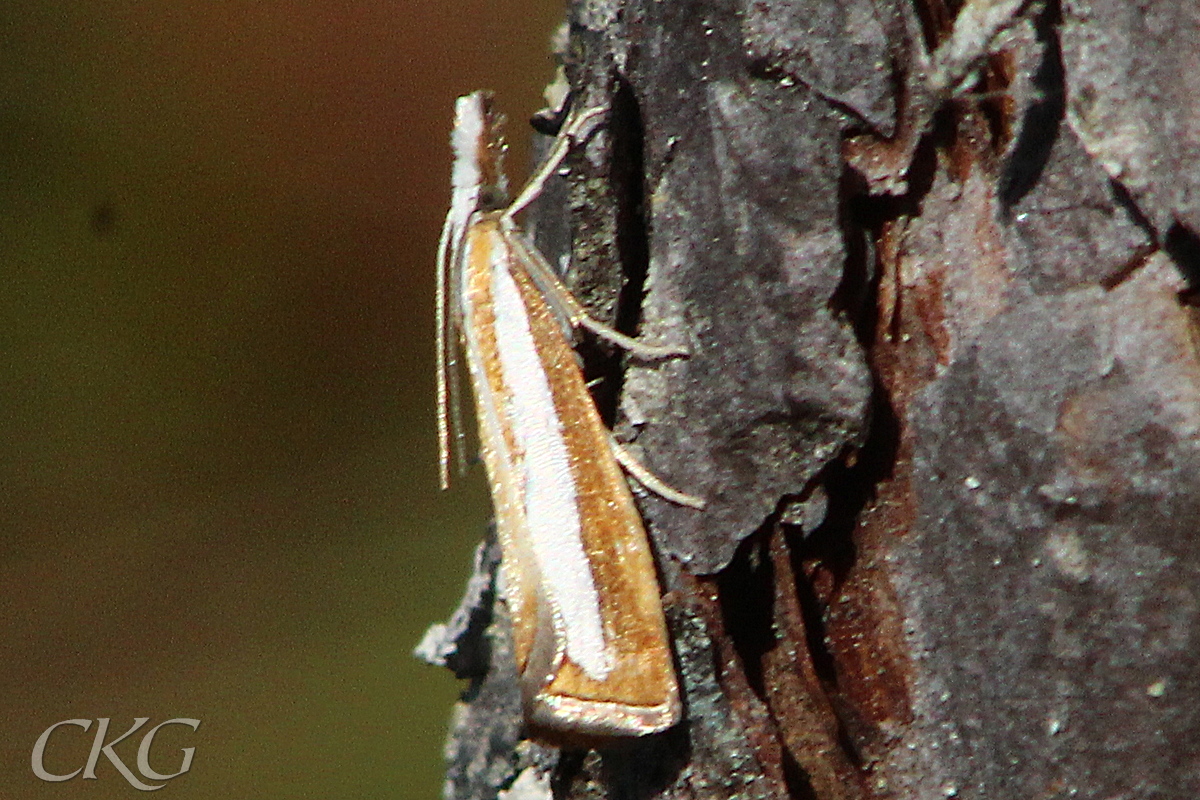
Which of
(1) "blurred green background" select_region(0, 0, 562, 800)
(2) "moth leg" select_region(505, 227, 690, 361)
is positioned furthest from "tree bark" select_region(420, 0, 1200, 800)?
(1) "blurred green background" select_region(0, 0, 562, 800)

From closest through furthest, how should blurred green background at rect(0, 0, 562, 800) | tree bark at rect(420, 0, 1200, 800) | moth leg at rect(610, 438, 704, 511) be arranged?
tree bark at rect(420, 0, 1200, 800)
moth leg at rect(610, 438, 704, 511)
blurred green background at rect(0, 0, 562, 800)

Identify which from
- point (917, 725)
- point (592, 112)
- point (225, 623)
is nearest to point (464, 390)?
point (225, 623)

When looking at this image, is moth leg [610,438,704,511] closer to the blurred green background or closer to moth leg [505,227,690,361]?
moth leg [505,227,690,361]

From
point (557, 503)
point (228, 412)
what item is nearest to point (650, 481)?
point (557, 503)

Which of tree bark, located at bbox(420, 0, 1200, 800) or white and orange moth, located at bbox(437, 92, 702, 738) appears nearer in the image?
tree bark, located at bbox(420, 0, 1200, 800)

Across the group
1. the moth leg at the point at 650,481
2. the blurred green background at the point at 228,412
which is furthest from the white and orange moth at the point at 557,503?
the blurred green background at the point at 228,412

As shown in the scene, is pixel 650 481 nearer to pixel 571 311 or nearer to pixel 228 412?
pixel 571 311
